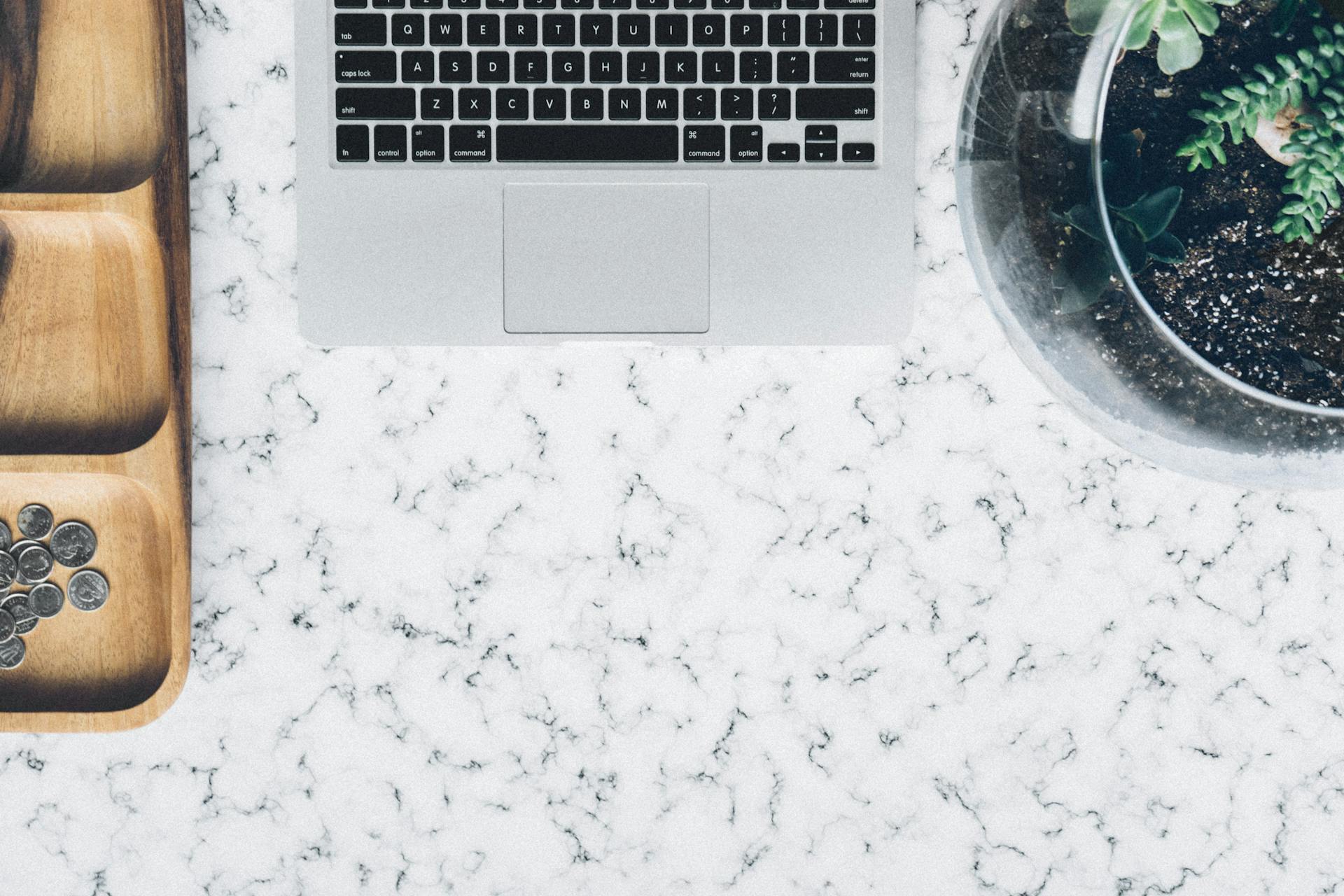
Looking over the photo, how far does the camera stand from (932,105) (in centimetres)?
74

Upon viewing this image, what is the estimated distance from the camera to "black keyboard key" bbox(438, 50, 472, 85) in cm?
68

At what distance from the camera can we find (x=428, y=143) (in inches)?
27.1

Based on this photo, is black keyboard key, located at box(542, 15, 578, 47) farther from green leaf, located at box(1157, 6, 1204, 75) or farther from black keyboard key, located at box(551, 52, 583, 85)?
green leaf, located at box(1157, 6, 1204, 75)

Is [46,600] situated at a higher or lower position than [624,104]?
lower

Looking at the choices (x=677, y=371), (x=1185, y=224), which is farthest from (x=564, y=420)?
(x=1185, y=224)

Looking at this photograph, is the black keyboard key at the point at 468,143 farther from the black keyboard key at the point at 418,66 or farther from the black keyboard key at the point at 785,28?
the black keyboard key at the point at 785,28

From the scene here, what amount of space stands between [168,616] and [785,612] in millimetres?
468

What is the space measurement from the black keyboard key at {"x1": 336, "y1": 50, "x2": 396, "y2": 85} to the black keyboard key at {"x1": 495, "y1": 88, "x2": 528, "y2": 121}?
7 cm

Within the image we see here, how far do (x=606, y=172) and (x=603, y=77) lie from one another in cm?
6

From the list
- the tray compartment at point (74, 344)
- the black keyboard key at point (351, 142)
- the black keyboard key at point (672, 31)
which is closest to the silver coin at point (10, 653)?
the tray compartment at point (74, 344)

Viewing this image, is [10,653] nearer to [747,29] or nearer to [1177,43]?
[747,29]

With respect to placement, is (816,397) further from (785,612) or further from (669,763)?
(669,763)

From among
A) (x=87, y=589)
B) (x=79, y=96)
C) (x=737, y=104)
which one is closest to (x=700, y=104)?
(x=737, y=104)

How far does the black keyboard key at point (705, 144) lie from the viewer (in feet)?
2.26
